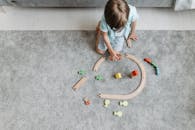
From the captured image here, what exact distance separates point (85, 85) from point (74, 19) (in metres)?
0.37

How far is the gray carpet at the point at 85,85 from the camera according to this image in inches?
55.7

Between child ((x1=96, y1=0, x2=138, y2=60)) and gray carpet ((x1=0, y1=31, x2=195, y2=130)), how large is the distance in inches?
2.5

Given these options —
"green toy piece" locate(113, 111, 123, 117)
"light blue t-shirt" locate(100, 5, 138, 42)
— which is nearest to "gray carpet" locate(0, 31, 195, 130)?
"green toy piece" locate(113, 111, 123, 117)

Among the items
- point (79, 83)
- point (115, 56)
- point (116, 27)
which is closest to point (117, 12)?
point (116, 27)

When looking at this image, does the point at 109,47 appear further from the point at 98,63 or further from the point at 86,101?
the point at 86,101

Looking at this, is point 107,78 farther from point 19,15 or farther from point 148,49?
point 19,15

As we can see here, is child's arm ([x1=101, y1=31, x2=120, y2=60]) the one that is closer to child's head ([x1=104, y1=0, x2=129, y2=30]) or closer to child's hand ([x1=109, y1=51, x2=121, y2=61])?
child's hand ([x1=109, y1=51, x2=121, y2=61])

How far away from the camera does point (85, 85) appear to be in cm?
148

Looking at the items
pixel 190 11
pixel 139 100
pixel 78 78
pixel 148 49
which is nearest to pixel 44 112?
pixel 78 78

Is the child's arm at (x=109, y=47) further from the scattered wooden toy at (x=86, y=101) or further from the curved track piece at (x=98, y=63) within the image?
the scattered wooden toy at (x=86, y=101)

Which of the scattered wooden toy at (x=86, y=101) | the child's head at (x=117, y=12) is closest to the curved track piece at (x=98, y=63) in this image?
the scattered wooden toy at (x=86, y=101)

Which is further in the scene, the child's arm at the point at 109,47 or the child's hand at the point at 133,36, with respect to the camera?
the child's hand at the point at 133,36

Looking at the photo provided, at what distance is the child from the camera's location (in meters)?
1.22

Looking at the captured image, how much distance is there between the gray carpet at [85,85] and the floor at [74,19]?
0.04 meters
